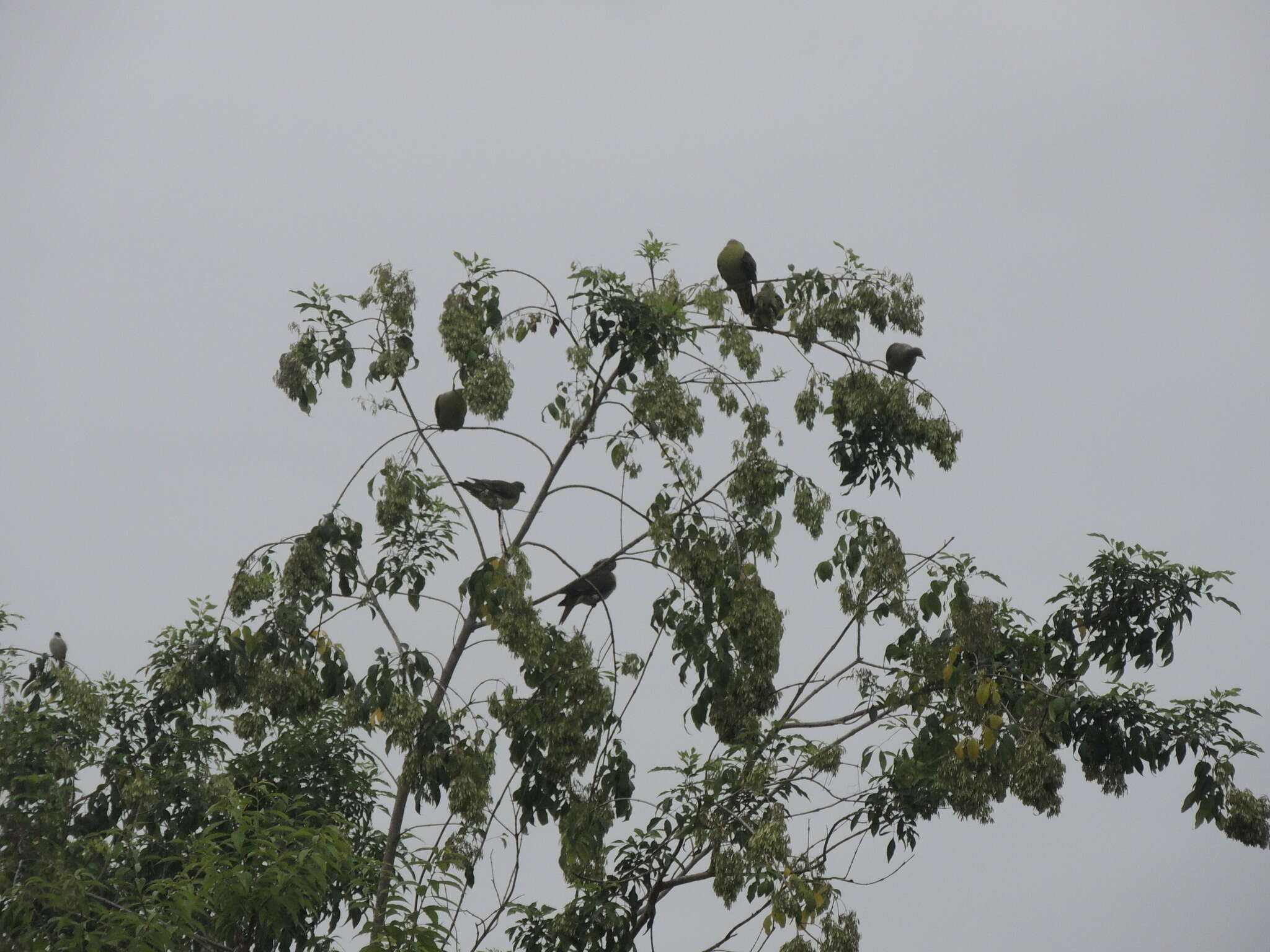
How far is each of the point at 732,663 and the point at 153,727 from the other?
3.16 m

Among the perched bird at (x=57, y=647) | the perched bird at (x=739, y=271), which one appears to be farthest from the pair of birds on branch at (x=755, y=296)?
the perched bird at (x=57, y=647)

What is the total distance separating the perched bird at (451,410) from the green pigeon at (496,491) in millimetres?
283

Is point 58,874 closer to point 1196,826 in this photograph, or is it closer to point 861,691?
point 861,691

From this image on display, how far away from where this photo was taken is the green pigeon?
6.12 metres

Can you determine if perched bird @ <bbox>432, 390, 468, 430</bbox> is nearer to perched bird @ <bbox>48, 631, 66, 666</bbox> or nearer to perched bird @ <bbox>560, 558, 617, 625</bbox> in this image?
perched bird @ <bbox>560, 558, 617, 625</bbox>

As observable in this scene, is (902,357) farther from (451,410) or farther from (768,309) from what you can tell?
(451,410)

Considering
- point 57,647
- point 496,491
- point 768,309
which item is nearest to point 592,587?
point 496,491

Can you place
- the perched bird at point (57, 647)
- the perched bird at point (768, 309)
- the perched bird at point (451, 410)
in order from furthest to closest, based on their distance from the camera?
the perched bird at point (57, 647) → the perched bird at point (768, 309) → the perched bird at point (451, 410)

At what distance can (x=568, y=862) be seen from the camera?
566 cm

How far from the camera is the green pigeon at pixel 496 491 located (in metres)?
6.12

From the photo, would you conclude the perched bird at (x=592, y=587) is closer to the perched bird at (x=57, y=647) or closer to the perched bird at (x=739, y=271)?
the perched bird at (x=739, y=271)

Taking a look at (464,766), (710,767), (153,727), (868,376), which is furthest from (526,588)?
(153,727)

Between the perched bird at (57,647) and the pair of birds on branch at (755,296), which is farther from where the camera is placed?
the perched bird at (57,647)

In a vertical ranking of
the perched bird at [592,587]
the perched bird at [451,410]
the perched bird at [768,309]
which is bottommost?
the perched bird at [592,587]
